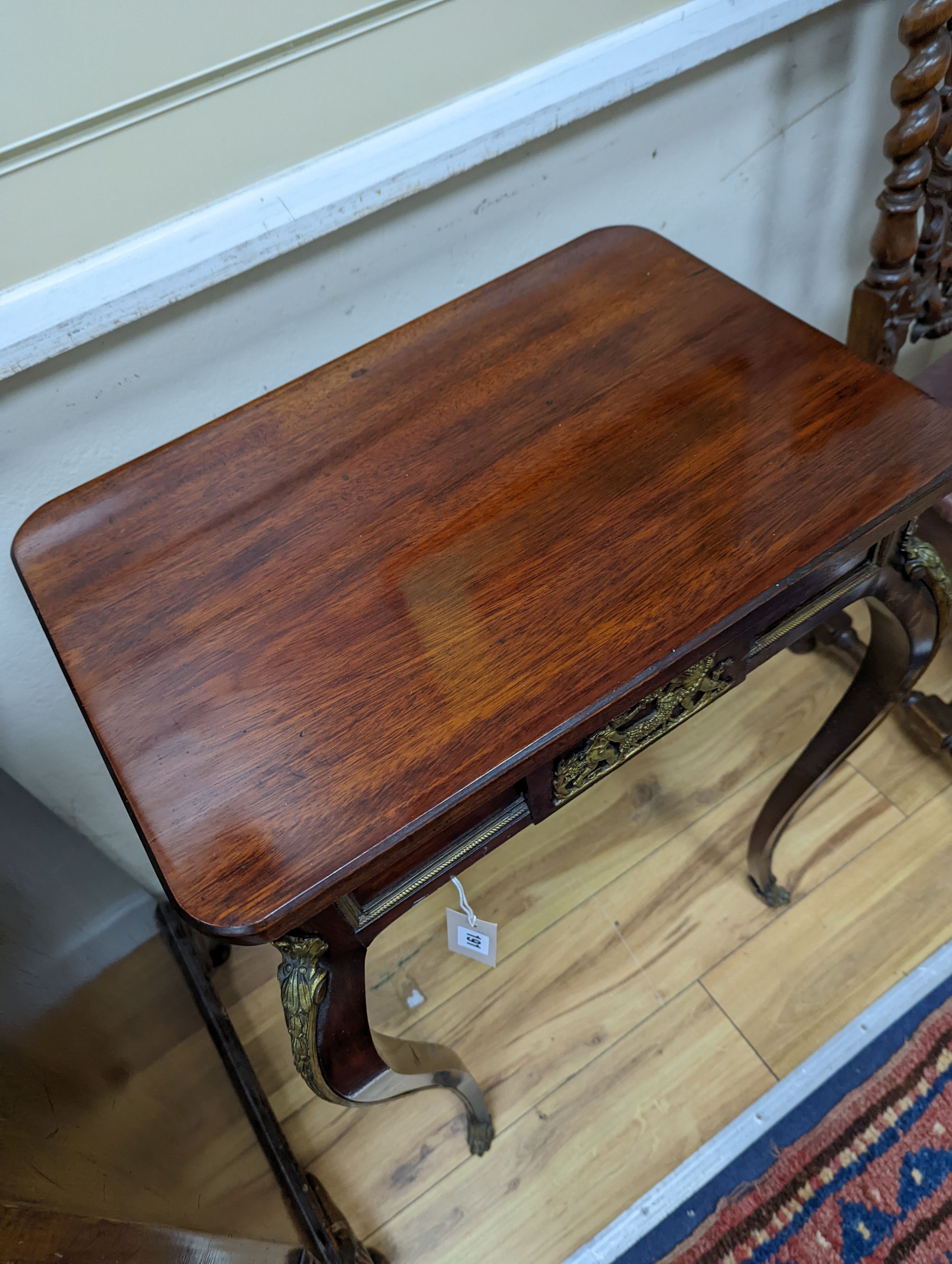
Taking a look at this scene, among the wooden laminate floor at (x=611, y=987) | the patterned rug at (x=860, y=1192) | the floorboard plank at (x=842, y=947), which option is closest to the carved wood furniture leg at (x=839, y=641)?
the wooden laminate floor at (x=611, y=987)

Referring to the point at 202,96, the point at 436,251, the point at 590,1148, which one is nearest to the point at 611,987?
the point at 590,1148

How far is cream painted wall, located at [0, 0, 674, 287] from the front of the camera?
1.90 ft

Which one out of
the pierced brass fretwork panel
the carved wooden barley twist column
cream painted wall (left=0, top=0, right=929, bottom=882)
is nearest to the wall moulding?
cream painted wall (left=0, top=0, right=929, bottom=882)

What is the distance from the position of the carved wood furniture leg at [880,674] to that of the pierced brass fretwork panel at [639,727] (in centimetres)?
17

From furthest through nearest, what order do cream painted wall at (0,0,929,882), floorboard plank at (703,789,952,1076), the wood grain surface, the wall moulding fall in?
floorboard plank at (703,789,952,1076), cream painted wall at (0,0,929,882), the wall moulding, the wood grain surface

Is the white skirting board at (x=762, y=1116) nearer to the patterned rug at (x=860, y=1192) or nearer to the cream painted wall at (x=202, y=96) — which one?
the patterned rug at (x=860, y=1192)

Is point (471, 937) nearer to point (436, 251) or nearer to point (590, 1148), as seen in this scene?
point (590, 1148)

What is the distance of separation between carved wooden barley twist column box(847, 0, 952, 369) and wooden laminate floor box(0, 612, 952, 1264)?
51 centimetres

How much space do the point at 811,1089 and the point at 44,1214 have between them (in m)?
A: 0.81

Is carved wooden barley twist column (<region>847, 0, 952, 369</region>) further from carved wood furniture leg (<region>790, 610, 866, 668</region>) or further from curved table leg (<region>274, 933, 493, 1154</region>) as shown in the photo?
curved table leg (<region>274, 933, 493, 1154</region>)

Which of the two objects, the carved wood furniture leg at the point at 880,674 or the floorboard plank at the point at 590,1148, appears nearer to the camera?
the carved wood furniture leg at the point at 880,674

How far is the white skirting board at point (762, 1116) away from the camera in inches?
35.1

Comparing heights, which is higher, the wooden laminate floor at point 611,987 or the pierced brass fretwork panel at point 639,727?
the pierced brass fretwork panel at point 639,727

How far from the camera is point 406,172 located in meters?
Result: 0.72
